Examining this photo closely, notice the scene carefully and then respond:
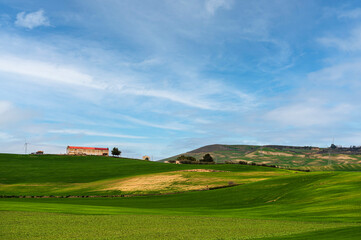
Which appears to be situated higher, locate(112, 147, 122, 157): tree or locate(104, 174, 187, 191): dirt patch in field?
locate(112, 147, 122, 157): tree

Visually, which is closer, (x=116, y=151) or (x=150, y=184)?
(x=150, y=184)

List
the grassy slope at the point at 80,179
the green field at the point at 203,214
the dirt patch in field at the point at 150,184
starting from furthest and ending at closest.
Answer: the grassy slope at the point at 80,179, the dirt patch in field at the point at 150,184, the green field at the point at 203,214

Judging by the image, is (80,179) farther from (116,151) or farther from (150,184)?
(116,151)

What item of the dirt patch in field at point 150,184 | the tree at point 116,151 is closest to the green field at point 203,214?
the dirt patch in field at point 150,184

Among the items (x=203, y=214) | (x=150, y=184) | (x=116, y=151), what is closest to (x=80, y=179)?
(x=150, y=184)

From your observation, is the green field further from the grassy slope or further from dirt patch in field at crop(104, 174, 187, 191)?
dirt patch in field at crop(104, 174, 187, 191)

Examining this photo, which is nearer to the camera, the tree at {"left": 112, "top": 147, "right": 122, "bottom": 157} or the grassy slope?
the grassy slope

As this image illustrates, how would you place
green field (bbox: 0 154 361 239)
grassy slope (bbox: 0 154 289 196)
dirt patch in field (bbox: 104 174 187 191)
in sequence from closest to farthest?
green field (bbox: 0 154 361 239) → dirt patch in field (bbox: 104 174 187 191) → grassy slope (bbox: 0 154 289 196)

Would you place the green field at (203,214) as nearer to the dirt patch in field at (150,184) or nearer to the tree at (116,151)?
the dirt patch in field at (150,184)

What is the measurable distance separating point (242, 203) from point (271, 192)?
649 cm

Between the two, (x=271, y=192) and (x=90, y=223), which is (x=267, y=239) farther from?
(x=271, y=192)

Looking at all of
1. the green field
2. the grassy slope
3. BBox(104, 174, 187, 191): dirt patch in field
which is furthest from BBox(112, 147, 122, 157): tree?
BBox(104, 174, 187, 191): dirt patch in field

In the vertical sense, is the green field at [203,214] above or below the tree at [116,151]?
below

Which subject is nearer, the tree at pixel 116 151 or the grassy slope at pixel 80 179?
the grassy slope at pixel 80 179
